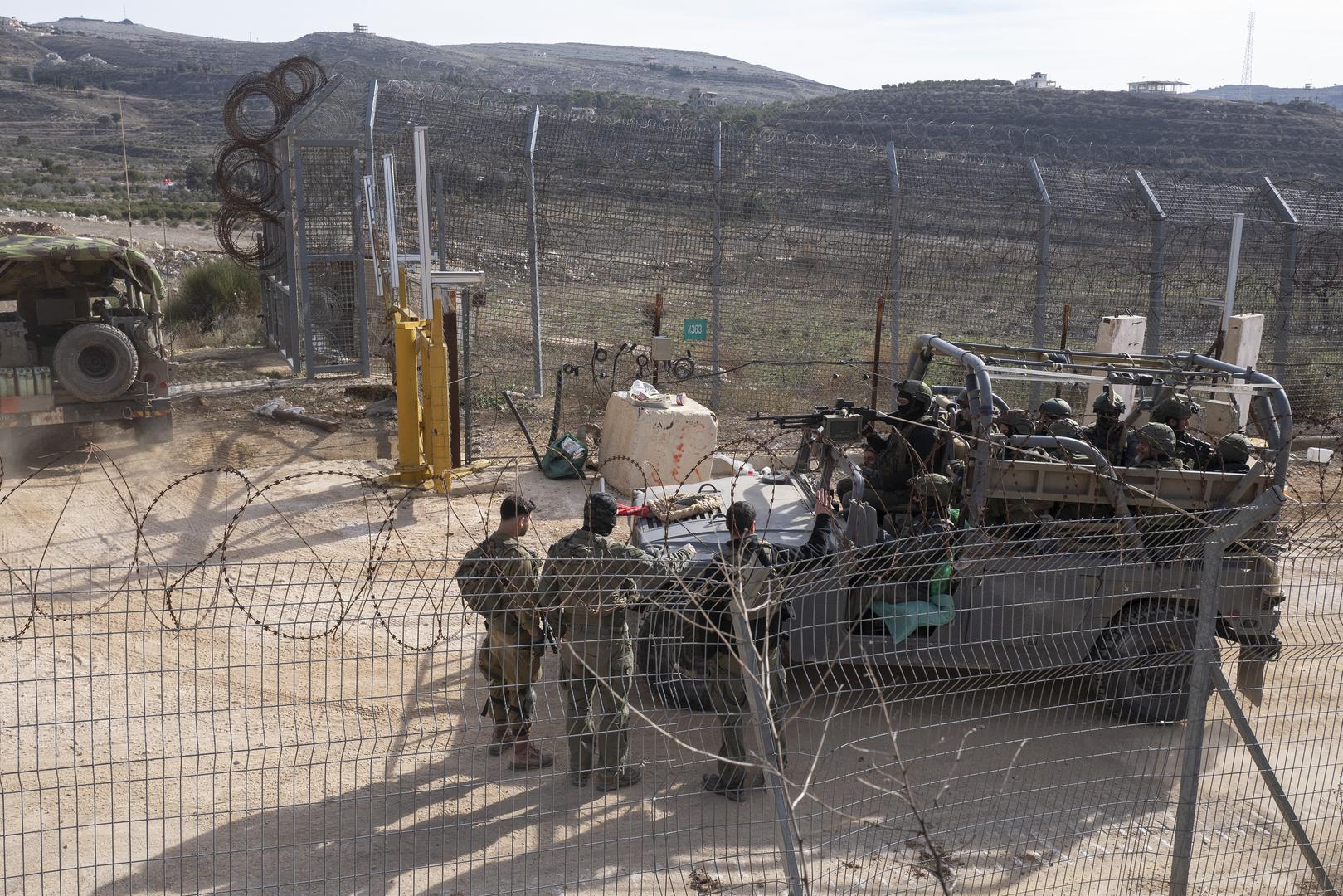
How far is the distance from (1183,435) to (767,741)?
15.9ft

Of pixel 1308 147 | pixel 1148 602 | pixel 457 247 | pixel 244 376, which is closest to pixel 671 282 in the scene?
pixel 457 247

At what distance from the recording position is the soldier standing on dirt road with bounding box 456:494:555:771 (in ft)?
17.5

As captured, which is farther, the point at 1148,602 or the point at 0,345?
the point at 0,345

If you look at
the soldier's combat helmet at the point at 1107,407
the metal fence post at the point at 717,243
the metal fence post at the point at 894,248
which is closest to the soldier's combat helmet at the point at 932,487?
the soldier's combat helmet at the point at 1107,407

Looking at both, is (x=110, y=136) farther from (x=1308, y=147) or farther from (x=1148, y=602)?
(x=1148, y=602)

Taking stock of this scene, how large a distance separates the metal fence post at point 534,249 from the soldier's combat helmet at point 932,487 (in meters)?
8.01

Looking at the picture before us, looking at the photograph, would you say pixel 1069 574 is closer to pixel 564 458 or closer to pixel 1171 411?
pixel 1171 411

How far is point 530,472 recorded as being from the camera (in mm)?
10922

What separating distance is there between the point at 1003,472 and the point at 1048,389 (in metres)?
8.09

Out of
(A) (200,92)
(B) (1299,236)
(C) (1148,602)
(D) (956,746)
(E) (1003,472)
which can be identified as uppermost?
(A) (200,92)

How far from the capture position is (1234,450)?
20.6ft

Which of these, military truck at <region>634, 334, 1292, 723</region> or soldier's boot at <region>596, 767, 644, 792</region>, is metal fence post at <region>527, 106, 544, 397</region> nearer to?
military truck at <region>634, 334, 1292, 723</region>

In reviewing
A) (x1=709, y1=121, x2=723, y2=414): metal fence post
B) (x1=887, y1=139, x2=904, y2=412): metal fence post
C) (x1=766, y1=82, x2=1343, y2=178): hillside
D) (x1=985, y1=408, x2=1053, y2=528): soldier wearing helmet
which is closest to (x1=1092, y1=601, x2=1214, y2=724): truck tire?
(x1=985, y1=408, x2=1053, y2=528): soldier wearing helmet

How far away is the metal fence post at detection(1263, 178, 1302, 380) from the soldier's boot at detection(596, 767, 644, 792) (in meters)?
10.1
